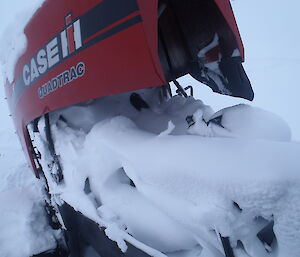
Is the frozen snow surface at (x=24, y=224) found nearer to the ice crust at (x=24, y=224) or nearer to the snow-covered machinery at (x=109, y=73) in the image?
the ice crust at (x=24, y=224)

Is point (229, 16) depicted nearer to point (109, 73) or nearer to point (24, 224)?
point (109, 73)

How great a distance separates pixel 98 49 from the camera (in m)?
1.34

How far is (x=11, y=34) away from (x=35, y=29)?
426 mm

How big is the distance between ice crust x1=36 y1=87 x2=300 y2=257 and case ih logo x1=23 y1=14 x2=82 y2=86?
1.15 feet

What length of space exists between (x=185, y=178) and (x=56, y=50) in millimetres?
1041

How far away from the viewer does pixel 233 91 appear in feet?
6.62

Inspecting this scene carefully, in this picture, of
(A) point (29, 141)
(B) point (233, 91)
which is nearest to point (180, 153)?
(B) point (233, 91)

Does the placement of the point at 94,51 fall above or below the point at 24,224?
above

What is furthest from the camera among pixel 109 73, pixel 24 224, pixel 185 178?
pixel 24 224

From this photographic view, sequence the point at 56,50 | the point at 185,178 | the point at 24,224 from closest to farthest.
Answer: the point at 185,178 → the point at 56,50 → the point at 24,224

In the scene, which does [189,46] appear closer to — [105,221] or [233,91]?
[233,91]

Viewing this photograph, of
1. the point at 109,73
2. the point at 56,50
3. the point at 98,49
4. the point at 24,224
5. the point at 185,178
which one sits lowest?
the point at 24,224

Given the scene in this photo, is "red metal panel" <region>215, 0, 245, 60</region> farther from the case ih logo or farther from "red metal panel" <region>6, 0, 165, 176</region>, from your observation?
the case ih logo

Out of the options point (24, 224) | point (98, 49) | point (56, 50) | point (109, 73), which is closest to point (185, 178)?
point (109, 73)
